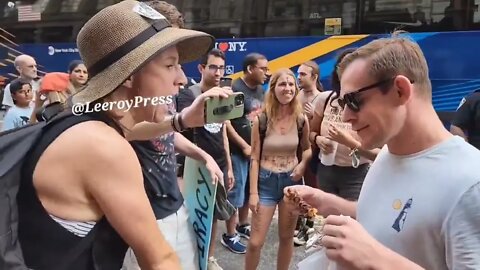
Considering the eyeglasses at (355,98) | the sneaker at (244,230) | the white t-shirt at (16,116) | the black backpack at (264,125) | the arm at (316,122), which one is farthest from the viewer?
the sneaker at (244,230)

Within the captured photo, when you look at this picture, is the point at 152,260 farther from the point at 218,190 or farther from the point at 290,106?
the point at 290,106

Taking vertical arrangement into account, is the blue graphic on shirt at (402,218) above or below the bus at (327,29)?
above

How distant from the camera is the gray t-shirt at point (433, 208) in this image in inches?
50.9

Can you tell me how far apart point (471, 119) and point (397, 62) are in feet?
9.53

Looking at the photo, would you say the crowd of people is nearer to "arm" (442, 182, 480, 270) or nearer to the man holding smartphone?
"arm" (442, 182, 480, 270)

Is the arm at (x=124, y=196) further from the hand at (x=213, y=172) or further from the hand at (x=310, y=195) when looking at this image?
the hand at (x=213, y=172)

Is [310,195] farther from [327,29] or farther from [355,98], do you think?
[327,29]

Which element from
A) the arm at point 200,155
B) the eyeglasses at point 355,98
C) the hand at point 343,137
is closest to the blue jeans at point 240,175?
the hand at point 343,137

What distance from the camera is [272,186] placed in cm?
408

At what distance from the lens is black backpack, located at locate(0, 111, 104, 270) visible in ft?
4.10

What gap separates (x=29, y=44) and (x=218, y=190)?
30.4ft

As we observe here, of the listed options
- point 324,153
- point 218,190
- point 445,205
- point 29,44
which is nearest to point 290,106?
point 324,153

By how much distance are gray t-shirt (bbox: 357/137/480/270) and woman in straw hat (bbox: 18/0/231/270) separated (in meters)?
0.60

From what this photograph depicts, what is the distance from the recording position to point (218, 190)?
253cm
